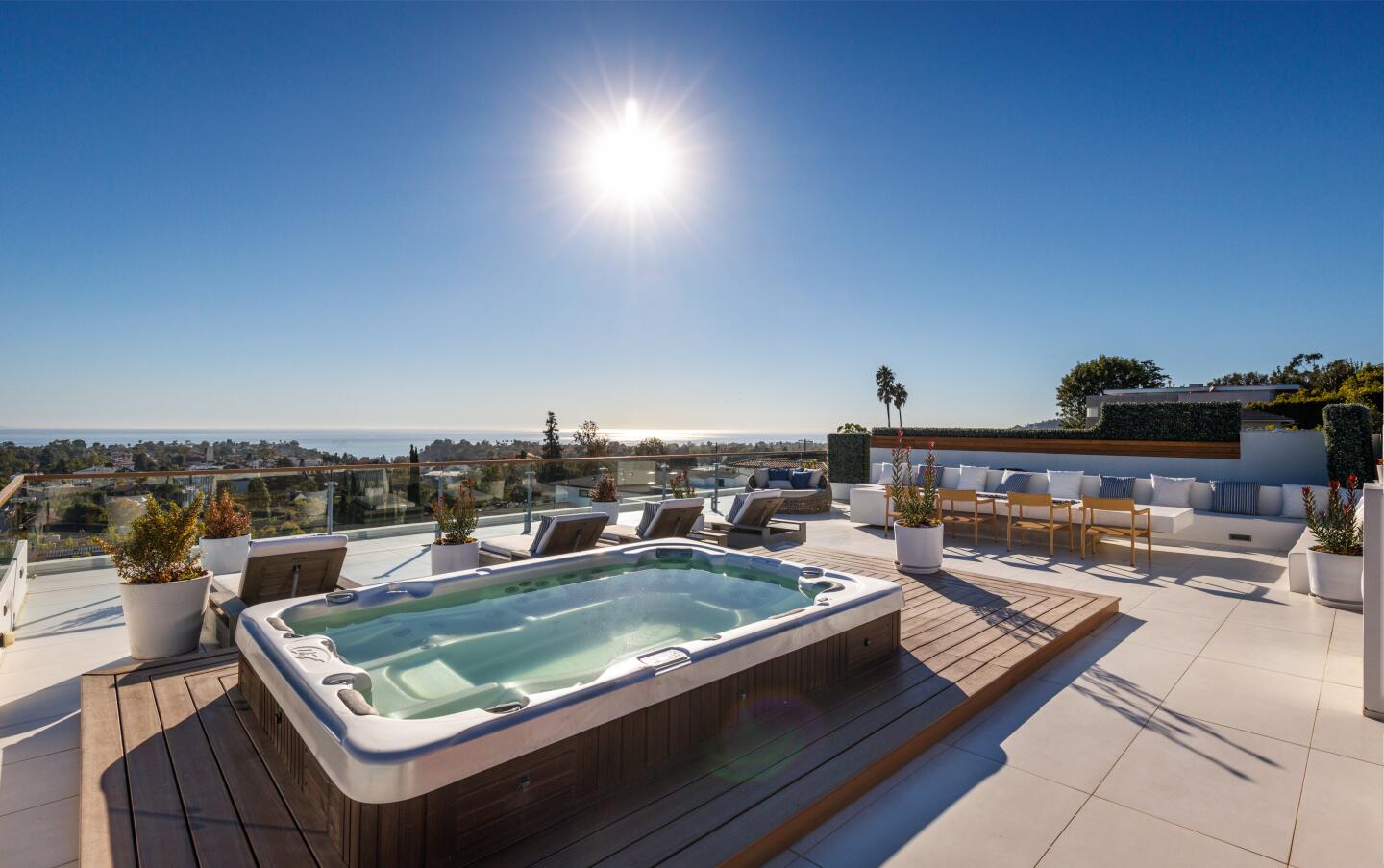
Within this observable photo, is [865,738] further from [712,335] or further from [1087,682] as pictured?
[712,335]

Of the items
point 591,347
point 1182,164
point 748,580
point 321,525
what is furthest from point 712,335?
point 748,580

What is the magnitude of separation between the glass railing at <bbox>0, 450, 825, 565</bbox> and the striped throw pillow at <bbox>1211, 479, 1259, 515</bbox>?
5.92 metres

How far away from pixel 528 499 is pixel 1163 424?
28.1ft

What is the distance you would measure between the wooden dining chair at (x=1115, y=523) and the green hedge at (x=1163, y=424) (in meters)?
2.15

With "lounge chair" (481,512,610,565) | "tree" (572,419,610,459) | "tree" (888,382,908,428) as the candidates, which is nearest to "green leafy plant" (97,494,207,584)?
"lounge chair" (481,512,610,565)

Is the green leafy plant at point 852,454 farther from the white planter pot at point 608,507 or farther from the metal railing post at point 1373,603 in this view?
the metal railing post at point 1373,603

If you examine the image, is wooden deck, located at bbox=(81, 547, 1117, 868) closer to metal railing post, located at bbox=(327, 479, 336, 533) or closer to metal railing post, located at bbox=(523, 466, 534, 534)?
metal railing post, located at bbox=(327, 479, 336, 533)

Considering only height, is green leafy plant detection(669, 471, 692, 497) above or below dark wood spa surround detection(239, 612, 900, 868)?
above

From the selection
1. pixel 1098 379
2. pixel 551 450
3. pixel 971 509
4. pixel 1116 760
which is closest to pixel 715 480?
pixel 551 450

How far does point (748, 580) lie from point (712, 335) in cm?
1372

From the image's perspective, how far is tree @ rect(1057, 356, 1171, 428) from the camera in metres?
30.5

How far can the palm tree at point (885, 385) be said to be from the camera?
29.4 metres

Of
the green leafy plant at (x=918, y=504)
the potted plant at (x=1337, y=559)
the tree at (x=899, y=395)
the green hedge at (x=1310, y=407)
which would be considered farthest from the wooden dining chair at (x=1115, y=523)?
the tree at (x=899, y=395)

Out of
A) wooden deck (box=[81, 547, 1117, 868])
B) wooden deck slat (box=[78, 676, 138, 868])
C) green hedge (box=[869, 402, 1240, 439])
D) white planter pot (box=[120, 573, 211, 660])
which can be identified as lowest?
wooden deck (box=[81, 547, 1117, 868])
